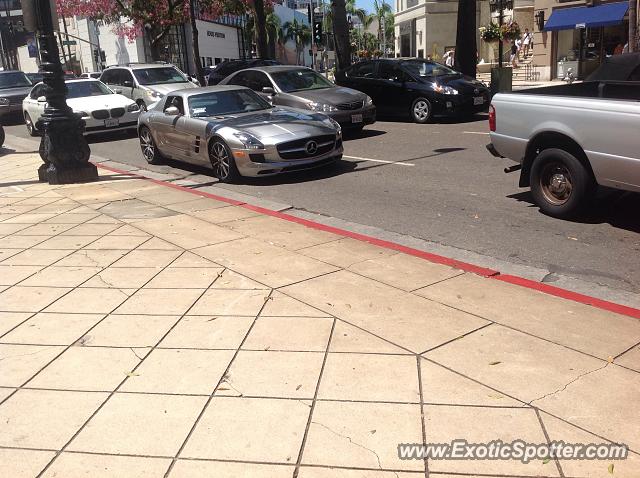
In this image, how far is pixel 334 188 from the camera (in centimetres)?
907

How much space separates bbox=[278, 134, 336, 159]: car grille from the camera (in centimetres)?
921

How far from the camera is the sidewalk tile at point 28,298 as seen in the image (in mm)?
4637

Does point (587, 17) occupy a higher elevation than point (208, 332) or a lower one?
higher

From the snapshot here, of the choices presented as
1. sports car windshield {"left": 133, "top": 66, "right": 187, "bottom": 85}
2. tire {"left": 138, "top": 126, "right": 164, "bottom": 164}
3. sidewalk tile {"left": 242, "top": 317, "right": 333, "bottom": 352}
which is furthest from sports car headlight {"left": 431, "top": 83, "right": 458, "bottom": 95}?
sidewalk tile {"left": 242, "top": 317, "right": 333, "bottom": 352}

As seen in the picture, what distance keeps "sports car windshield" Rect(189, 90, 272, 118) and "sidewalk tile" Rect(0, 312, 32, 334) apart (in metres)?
6.29

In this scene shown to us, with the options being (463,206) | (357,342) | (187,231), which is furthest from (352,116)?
(357,342)

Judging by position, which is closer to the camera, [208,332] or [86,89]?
[208,332]

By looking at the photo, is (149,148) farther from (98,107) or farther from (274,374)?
(274,374)

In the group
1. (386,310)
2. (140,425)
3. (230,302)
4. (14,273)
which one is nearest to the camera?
(140,425)

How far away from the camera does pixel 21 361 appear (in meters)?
3.79

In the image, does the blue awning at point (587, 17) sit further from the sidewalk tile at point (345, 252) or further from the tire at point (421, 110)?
the sidewalk tile at point (345, 252)

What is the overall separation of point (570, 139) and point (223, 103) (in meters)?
6.12

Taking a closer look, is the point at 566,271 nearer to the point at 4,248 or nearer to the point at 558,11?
the point at 4,248

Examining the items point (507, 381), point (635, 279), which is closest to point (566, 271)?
point (635, 279)
